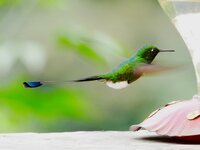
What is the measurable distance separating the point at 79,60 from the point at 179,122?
1158 millimetres

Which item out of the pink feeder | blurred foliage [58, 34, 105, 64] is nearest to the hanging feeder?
the pink feeder

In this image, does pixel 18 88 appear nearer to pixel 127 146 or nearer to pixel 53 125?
pixel 53 125

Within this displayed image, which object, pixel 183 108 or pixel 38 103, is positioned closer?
pixel 183 108

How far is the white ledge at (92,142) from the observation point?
1.48m

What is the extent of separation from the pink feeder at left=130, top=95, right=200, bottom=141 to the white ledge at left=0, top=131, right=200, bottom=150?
0.8 inches

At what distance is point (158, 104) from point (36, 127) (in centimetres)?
37

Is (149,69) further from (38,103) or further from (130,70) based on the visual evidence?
(38,103)

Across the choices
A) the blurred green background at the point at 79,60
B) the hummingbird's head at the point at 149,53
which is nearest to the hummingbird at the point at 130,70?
the hummingbird's head at the point at 149,53

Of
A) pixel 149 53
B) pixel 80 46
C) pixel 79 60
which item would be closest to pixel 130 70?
pixel 149 53

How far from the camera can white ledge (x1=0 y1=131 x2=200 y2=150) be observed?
1.48 m

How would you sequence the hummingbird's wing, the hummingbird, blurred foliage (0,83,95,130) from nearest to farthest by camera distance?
the hummingbird's wing → the hummingbird → blurred foliage (0,83,95,130)

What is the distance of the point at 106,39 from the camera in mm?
2406

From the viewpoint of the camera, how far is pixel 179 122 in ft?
5.08

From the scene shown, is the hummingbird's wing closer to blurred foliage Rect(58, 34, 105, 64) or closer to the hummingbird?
the hummingbird
